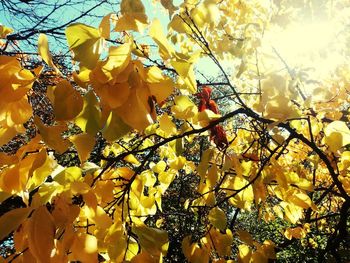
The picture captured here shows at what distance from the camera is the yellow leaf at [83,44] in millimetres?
539

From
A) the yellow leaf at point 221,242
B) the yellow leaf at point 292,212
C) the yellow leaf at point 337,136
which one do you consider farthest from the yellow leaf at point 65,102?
the yellow leaf at point 292,212

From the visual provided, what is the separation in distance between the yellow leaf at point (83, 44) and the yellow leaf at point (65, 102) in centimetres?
9

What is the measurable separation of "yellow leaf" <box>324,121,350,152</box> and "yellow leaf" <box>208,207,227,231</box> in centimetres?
48

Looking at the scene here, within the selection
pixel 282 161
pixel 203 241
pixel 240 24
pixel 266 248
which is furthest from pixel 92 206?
pixel 282 161

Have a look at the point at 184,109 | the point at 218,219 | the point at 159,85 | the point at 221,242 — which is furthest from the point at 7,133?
the point at 221,242

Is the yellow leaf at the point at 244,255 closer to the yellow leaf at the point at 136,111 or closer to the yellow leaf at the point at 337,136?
the yellow leaf at the point at 337,136

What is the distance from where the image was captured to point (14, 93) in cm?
60

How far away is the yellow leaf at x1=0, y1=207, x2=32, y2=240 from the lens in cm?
57

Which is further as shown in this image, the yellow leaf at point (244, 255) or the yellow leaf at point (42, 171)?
the yellow leaf at point (244, 255)

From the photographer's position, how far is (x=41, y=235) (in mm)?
557

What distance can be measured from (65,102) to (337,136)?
2.49 ft

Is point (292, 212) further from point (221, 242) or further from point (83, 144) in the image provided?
point (83, 144)

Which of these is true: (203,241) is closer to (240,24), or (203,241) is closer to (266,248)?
(266,248)

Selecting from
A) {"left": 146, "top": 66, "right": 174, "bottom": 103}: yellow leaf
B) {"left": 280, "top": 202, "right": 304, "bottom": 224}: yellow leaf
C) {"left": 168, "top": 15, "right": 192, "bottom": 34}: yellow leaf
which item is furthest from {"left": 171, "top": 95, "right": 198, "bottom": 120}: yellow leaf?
{"left": 280, "top": 202, "right": 304, "bottom": 224}: yellow leaf
